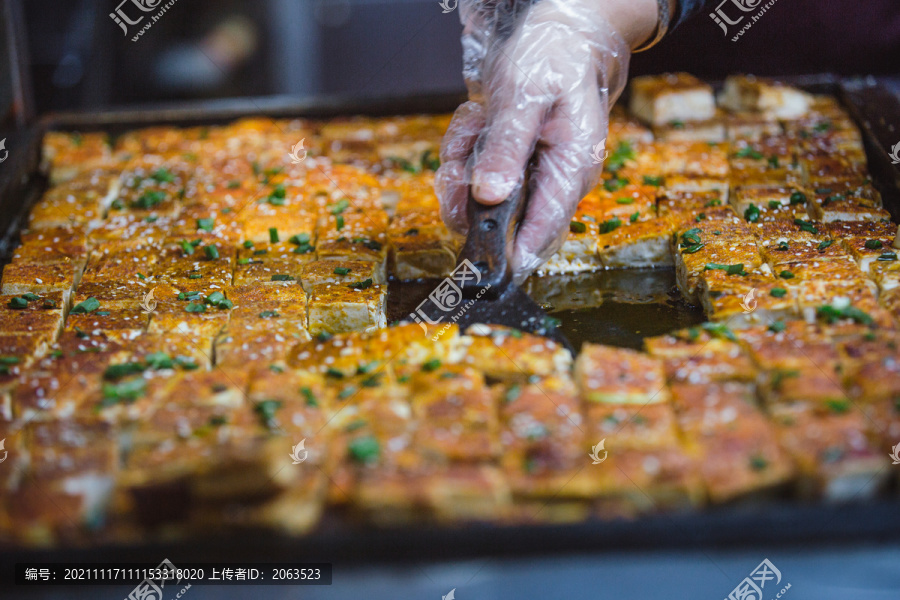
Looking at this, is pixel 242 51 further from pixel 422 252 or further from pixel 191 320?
pixel 191 320

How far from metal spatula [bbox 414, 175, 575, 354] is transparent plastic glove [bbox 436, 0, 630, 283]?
0.11 meters

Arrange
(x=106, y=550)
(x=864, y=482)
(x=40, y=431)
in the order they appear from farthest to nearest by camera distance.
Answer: (x=40, y=431)
(x=864, y=482)
(x=106, y=550)

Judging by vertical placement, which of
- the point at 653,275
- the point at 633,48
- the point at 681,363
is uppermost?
the point at 633,48

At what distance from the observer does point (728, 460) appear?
2822 millimetres

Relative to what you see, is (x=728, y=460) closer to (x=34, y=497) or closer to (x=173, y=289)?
(x=34, y=497)

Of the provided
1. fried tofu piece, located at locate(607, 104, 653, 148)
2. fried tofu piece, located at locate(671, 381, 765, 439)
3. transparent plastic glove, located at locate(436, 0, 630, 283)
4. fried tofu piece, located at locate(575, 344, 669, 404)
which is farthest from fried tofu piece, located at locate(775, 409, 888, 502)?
fried tofu piece, located at locate(607, 104, 653, 148)

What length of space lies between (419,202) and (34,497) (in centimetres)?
302

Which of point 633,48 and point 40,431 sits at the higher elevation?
point 633,48

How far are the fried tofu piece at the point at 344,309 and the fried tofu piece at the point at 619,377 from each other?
1238mm

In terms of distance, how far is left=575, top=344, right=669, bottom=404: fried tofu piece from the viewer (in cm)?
318

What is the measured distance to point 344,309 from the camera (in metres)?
4.14

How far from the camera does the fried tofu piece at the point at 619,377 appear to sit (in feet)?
10.4

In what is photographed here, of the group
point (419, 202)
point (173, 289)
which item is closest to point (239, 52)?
point (419, 202)

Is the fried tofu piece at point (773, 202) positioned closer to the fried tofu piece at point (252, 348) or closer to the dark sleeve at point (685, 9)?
the dark sleeve at point (685, 9)
